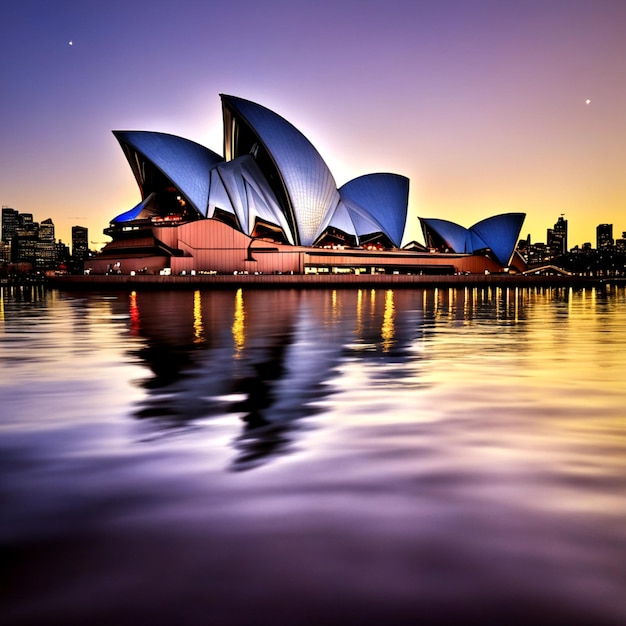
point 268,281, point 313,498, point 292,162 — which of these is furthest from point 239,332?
point 292,162

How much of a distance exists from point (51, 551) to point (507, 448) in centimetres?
414

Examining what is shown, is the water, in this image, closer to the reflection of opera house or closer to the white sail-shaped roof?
the reflection of opera house

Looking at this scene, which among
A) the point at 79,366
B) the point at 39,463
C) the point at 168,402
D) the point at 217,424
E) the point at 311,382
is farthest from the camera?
the point at 79,366

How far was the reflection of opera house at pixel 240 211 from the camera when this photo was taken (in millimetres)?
73188

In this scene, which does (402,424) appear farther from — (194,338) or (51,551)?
(194,338)

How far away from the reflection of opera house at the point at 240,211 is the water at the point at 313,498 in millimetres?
64339

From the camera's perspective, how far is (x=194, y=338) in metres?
17.6

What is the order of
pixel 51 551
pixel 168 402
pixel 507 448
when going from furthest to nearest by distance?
pixel 168 402 → pixel 507 448 → pixel 51 551

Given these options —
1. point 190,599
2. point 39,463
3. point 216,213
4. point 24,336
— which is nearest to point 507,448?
point 190,599

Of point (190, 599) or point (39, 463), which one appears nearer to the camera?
point (190, 599)

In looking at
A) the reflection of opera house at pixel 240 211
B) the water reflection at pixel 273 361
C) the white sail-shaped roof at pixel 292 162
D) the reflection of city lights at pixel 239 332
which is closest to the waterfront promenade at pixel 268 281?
the reflection of opera house at pixel 240 211

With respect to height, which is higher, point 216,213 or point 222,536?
point 216,213

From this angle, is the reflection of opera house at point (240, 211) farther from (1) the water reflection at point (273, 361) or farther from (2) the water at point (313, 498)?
(2) the water at point (313, 498)

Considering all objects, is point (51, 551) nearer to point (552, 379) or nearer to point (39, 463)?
point (39, 463)
